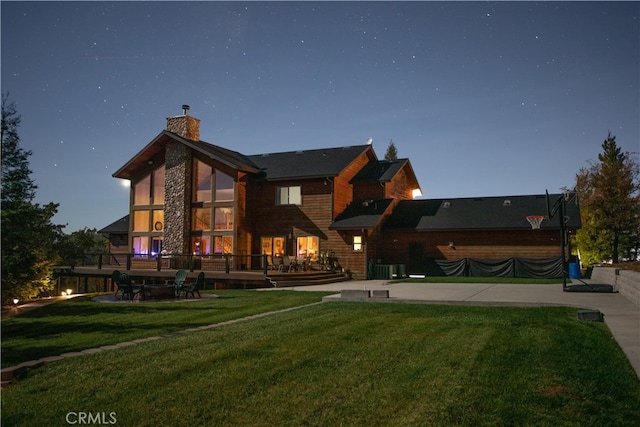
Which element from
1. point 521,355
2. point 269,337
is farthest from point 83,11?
point 521,355

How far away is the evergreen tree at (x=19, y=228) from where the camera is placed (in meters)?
14.1

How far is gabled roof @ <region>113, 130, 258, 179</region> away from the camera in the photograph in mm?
29006

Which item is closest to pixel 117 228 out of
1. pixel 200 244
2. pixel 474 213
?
pixel 200 244

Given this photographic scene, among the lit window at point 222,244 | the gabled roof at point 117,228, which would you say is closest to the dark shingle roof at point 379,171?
the lit window at point 222,244

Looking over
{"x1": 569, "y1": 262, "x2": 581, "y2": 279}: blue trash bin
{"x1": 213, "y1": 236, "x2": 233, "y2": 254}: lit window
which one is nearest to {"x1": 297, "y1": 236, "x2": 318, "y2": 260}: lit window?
{"x1": 213, "y1": 236, "x2": 233, "y2": 254}: lit window

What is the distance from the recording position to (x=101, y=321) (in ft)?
36.6

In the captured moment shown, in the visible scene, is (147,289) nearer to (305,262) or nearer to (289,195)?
(305,262)

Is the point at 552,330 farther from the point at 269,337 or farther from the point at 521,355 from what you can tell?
the point at 269,337

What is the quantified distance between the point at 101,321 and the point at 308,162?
21.6m

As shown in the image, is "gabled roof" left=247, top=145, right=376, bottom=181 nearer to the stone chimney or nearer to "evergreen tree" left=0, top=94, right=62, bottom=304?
the stone chimney

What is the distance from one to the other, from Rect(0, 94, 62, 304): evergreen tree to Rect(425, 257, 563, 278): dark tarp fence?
802 inches

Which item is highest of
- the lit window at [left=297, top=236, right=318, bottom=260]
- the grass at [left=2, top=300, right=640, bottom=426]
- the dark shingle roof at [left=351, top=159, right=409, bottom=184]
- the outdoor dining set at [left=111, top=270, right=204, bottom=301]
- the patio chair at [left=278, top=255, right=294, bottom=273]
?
the dark shingle roof at [left=351, top=159, right=409, bottom=184]

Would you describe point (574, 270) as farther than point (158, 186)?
No

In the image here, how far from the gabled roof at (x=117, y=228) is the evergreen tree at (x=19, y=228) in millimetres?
20719
